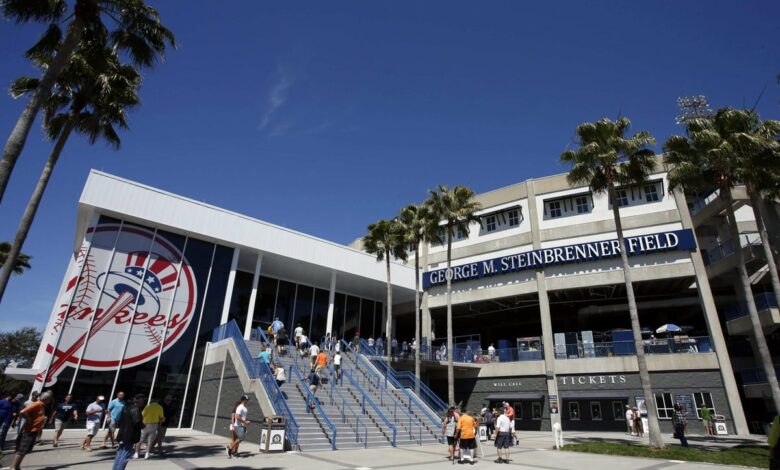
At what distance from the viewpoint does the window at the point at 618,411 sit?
2417cm

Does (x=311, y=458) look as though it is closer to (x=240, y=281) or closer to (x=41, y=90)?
(x=41, y=90)

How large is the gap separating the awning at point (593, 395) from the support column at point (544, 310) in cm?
61

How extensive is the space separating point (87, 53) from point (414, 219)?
17.9 meters

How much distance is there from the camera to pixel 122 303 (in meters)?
19.7

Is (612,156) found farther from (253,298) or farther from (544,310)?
(253,298)

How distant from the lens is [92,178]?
1959 cm

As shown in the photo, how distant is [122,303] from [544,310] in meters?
23.6

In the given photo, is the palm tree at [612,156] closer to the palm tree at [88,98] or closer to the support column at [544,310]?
the support column at [544,310]

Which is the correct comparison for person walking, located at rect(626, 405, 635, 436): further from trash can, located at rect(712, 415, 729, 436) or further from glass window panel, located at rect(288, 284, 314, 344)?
glass window panel, located at rect(288, 284, 314, 344)

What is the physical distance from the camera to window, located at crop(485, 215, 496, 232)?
107 ft

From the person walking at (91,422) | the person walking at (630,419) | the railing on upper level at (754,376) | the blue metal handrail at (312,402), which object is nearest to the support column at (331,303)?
the blue metal handrail at (312,402)

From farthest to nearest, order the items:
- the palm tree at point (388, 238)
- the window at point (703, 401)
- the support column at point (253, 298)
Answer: the palm tree at point (388, 238) < the support column at point (253, 298) < the window at point (703, 401)

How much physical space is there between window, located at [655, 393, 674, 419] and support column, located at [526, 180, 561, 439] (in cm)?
514

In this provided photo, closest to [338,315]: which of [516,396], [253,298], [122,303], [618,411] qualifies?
[253,298]
